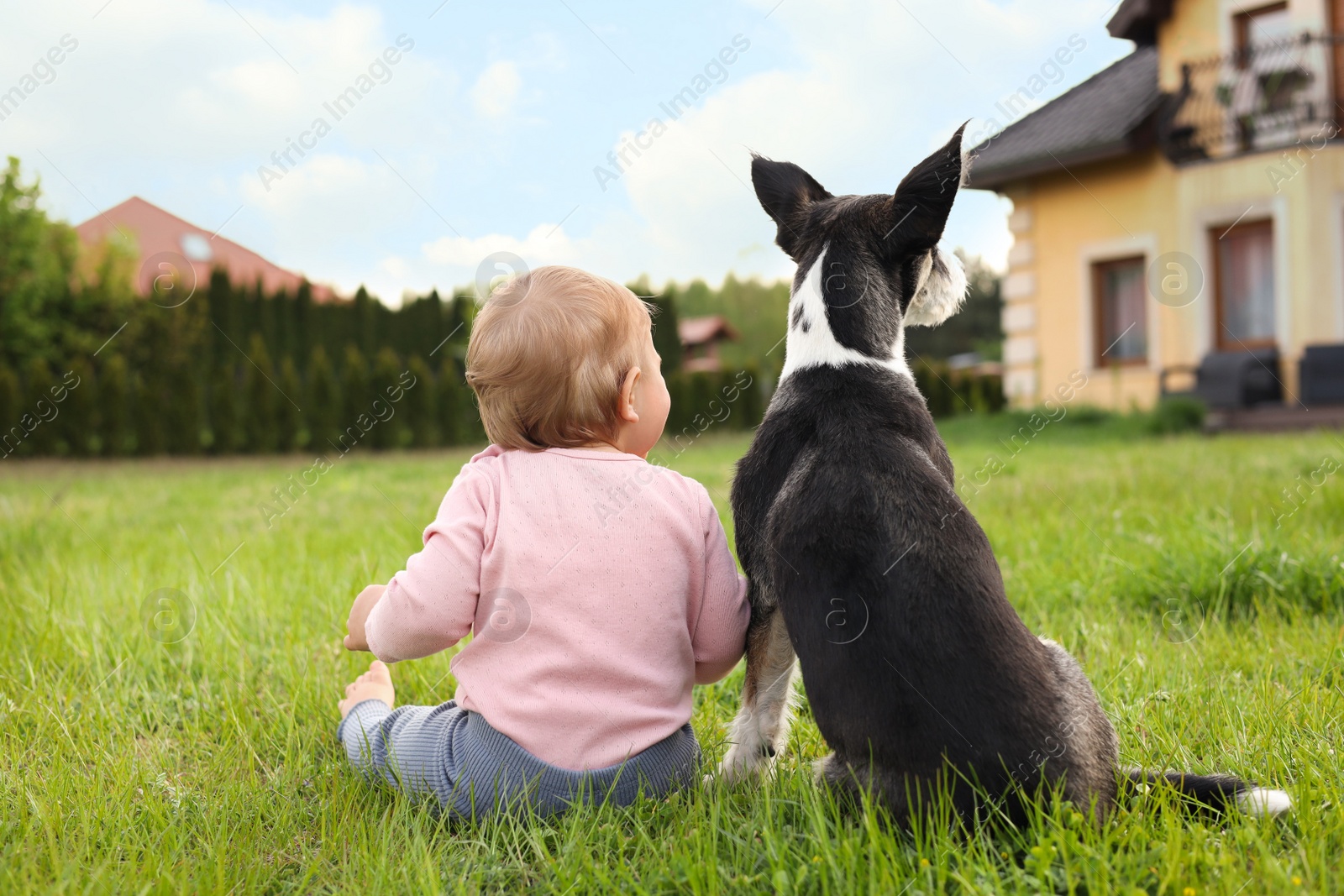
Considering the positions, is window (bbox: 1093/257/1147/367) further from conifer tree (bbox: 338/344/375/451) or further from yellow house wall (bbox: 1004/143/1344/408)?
conifer tree (bbox: 338/344/375/451)

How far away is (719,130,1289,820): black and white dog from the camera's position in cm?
182

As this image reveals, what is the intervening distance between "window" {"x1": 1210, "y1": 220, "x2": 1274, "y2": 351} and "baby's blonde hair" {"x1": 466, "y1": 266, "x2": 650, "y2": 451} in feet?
52.7

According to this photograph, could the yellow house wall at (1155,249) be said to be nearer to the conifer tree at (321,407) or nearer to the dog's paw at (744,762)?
the conifer tree at (321,407)

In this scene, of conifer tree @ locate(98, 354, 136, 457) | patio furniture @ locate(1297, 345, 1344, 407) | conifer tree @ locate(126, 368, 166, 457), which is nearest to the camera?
patio furniture @ locate(1297, 345, 1344, 407)

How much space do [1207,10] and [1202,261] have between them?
407 cm

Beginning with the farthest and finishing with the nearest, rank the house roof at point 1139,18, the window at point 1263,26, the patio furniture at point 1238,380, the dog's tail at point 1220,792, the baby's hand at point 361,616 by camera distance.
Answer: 1. the house roof at point 1139,18
2. the window at point 1263,26
3. the patio furniture at point 1238,380
4. the baby's hand at point 361,616
5. the dog's tail at point 1220,792

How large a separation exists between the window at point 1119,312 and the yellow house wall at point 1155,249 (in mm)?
305

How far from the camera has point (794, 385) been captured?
237 centimetres

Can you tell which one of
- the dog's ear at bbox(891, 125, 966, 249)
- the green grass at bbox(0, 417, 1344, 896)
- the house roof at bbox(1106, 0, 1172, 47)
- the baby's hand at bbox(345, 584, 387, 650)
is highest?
the house roof at bbox(1106, 0, 1172, 47)

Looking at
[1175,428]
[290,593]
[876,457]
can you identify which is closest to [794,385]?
[876,457]

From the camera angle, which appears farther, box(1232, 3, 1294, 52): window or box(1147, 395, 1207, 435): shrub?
box(1232, 3, 1294, 52): window

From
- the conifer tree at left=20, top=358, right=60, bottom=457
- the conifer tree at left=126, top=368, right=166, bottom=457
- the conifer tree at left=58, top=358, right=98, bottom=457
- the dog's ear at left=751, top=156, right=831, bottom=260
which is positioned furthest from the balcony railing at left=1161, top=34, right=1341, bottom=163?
the conifer tree at left=20, top=358, right=60, bottom=457

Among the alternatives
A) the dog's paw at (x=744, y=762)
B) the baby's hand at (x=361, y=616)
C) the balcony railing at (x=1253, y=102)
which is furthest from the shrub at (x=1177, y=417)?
the baby's hand at (x=361, y=616)

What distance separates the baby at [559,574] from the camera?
2.12 m
